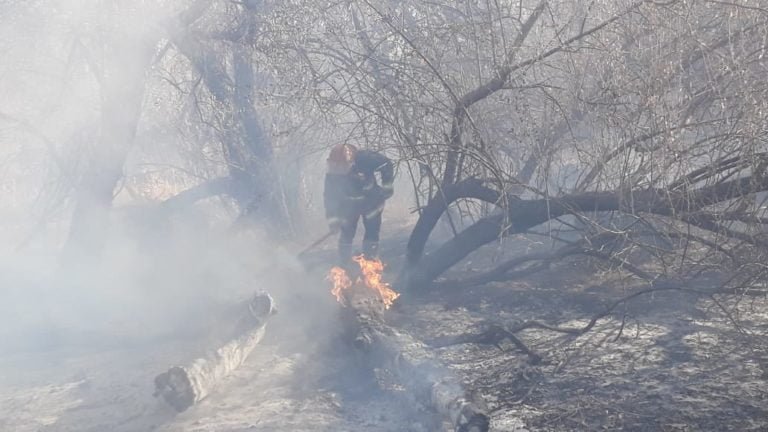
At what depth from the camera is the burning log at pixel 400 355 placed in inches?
159

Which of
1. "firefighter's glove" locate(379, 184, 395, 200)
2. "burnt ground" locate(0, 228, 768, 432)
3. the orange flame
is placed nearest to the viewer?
"burnt ground" locate(0, 228, 768, 432)

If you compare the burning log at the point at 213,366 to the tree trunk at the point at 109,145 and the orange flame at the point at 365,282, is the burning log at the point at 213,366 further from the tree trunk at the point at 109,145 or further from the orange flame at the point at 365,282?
the tree trunk at the point at 109,145

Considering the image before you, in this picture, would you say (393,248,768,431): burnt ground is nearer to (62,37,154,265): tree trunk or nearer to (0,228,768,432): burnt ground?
(0,228,768,432): burnt ground

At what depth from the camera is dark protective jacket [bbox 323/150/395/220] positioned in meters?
7.10

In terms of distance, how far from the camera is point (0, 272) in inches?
344

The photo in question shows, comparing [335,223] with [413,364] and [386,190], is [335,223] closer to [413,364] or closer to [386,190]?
[386,190]

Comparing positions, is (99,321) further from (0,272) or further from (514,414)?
(514,414)

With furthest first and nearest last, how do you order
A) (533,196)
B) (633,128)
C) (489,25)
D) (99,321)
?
(99,321) → (533,196) → (489,25) → (633,128)

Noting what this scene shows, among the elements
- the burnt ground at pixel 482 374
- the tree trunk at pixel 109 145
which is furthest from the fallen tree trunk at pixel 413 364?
the tree trunk at pixel 109 145

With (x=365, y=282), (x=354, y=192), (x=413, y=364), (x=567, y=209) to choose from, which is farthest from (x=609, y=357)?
(x=354, y=192)

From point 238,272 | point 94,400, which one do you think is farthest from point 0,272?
point 94,400

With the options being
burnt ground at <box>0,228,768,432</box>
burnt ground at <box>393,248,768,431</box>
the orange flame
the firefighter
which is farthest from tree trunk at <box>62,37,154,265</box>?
burnt ground at <box>393,248,768,431</box>

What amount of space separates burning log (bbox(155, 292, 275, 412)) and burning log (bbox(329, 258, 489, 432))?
719 mm

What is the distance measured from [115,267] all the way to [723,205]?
6.93m
